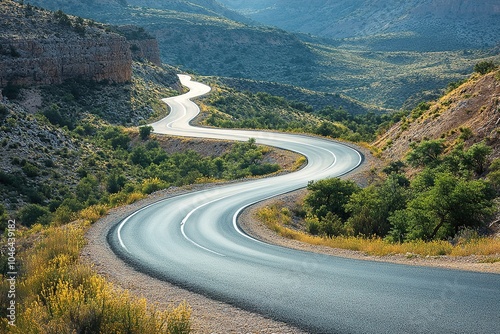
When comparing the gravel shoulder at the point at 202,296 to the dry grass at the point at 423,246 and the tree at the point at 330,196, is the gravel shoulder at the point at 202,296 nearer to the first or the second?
the dry grass at the point at 423,246

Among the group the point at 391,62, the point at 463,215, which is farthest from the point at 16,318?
the point at 391,62

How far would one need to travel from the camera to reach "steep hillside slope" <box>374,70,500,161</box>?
86.3 ft

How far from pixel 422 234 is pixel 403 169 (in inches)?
576

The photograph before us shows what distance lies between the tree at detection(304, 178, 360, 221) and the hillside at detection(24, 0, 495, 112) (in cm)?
10211

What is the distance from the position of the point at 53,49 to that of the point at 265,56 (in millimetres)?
108224

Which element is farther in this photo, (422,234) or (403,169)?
(403,169)

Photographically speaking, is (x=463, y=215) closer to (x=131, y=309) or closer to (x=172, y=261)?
(x=172, y=261)

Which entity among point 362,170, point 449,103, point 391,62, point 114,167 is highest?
point 391,62

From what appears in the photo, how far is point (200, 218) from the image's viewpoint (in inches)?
867

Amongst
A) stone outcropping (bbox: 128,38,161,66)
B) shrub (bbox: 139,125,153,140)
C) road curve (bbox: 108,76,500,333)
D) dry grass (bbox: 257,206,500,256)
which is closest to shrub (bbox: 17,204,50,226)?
road curve (bbox: 108,76,500,333)

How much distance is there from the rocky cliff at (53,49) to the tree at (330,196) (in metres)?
41.7

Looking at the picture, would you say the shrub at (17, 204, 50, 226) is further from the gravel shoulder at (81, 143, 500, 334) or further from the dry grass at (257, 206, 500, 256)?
the dry grass at (257, 206, 500, 256)

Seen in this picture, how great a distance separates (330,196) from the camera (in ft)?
84.2

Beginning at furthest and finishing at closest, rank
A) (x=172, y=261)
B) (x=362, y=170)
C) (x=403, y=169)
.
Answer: (x=362, y=170) → (x=403, y=169) → (x=172, y=261)
